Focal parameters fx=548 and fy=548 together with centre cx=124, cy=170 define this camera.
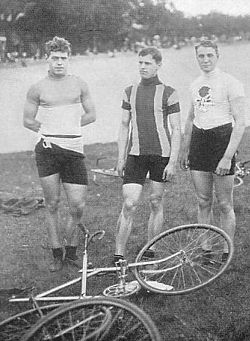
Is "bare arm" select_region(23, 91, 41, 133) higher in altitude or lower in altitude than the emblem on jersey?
lower

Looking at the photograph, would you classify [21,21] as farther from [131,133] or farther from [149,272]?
[149,272]

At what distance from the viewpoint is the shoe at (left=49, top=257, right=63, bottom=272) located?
3.45m

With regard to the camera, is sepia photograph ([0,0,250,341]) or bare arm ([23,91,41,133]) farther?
bare arm ([23,91,41,133])

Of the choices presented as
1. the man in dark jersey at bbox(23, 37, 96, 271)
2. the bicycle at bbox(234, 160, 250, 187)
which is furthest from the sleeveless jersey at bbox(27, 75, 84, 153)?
the bicycle at bbox(234, 160, 250, 187)

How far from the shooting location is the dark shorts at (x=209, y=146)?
3.28 m

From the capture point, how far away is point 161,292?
2.96 metres

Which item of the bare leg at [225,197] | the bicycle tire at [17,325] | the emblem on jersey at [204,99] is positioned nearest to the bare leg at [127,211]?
the bare leg at [225,197]

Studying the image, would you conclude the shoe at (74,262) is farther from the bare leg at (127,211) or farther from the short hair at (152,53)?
the short hair at (152,53)

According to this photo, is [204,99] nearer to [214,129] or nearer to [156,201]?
[214,129]

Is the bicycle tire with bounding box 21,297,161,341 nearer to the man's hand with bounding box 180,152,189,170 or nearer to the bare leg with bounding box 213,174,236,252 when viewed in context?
the bare leg with bounding box 213,174,236,252

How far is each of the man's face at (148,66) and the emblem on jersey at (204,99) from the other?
30cm

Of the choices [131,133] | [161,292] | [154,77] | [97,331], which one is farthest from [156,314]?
[154,77]

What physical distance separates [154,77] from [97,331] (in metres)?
1.74

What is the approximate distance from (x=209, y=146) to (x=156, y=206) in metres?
0.49
